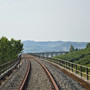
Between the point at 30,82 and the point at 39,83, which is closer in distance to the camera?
the point at 39,83

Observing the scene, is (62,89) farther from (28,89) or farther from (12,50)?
(12,50)

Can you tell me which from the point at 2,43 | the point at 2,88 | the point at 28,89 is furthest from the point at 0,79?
the point at 2,43

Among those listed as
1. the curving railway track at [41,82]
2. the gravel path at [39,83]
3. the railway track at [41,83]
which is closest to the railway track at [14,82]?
the curving railway track at [41,82]

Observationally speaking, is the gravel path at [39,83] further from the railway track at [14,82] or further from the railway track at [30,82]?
the railway track at [14,82]

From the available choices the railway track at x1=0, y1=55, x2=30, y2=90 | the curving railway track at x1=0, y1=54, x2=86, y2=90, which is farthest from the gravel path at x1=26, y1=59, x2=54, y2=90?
the railway track at x1=0, y1=55, x2=30, y2=90

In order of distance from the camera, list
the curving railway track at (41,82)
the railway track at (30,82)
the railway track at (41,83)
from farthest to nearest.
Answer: the railway track at (30,82) → the curving railway track at (41,82) → the railway track at (41,83)

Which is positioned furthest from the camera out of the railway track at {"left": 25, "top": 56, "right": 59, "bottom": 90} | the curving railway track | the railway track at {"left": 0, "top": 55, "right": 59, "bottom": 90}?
the railway track at {"left": 0, "top": 55, "right": 59, "bottom": 90}

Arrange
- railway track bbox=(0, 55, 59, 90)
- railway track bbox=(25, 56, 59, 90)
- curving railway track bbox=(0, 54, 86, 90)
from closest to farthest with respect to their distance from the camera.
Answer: railway track bbox=(25, 56, 59, 90), curving railway track bbox=(0, 54, 86, 90), railway track bbox=(0, 55, 59, 90)

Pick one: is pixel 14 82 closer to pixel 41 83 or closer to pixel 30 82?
pixel 30 82

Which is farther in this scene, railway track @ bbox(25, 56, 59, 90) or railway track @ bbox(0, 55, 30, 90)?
railway track @ bbox(0, 55, 30, 90)

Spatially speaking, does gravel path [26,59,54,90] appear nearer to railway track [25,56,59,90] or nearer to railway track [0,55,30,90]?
railway track [25,56,59,90]

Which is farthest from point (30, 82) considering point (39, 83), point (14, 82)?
point (14, 82)

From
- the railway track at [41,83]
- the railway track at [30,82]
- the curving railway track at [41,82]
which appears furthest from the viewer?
the railway track at [30,82]

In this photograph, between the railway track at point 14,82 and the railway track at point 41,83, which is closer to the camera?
the railway track at point 41,83
